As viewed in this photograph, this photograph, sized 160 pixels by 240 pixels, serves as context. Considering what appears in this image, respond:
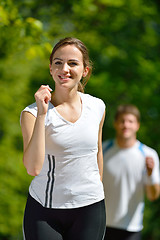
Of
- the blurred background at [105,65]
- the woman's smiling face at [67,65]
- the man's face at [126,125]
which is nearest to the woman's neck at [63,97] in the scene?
the woman's smiling face at [67,65]

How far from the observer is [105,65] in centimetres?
603

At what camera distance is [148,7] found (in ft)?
18.6

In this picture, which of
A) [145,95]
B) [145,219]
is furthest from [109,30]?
[145,219]

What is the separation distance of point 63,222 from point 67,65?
74 cm

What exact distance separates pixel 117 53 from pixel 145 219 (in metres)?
3.19

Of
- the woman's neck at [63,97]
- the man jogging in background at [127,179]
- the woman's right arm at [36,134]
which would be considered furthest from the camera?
the man jogging in background at [127,179]

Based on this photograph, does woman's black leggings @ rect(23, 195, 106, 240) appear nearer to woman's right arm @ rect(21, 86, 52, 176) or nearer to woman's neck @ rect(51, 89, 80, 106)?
woman's right arm @ rect(21, 86, 52, 176)

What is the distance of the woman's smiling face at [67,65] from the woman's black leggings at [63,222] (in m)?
0.59

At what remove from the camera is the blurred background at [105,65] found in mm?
5656

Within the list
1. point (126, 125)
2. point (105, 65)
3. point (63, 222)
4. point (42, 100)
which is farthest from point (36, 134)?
point (105, 65)

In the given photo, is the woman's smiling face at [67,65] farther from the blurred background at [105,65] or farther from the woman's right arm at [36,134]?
the blurred background at [105,65]

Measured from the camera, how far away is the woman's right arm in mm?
1728

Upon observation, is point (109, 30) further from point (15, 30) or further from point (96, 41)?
point (15, 30)

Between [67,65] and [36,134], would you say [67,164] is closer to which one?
[36,134]
